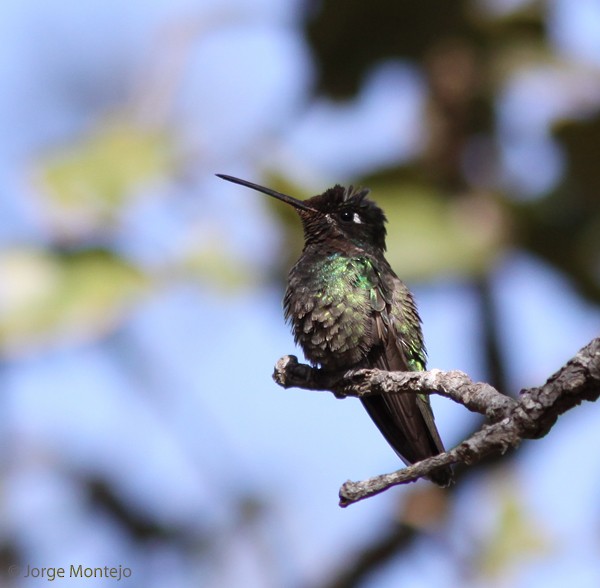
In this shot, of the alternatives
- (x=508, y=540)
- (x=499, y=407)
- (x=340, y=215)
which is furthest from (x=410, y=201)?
(x=499, y=407)

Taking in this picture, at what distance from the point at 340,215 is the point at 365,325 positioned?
0.77 meters

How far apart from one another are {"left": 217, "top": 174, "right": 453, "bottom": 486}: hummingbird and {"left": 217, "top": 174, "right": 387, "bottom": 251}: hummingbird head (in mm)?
123

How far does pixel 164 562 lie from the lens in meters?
6.78

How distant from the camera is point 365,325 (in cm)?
414

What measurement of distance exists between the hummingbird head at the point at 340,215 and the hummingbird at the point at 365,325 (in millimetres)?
123

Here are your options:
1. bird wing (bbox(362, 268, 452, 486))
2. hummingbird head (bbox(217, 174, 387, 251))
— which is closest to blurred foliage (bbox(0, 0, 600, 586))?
hummingbird head (bbox(217, 174, 387, 251))

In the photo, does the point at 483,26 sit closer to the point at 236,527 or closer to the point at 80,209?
the point at 80,209

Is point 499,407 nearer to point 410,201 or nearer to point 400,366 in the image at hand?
point 400,366

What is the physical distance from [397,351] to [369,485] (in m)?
1.65

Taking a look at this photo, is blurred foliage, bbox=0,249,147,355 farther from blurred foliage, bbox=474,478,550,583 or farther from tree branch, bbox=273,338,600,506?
tree branch, bbox=273,338,600,506

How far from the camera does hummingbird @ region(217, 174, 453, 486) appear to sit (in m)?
4.04

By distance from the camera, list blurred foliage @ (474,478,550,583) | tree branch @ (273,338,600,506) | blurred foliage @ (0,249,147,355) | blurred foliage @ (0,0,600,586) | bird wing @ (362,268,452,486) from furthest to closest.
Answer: blurred foliage @ (474,478,550,583) → blurred foliage @ (0,0,600,586) → blurred foliage @ (0,249,147,355) → bird wing @ (362,268,452,486) → tree branch @ (273,338,600,506)

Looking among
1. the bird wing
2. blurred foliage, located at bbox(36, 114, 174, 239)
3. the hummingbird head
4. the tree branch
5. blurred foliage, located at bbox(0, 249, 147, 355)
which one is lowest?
the tree branch

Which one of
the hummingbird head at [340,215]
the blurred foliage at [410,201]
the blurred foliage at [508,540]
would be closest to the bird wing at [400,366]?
the hummingbird head at [340,215]
